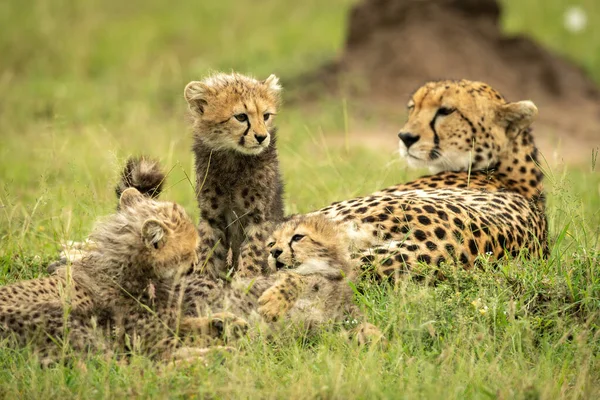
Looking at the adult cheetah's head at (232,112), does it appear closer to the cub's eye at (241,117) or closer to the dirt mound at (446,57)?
the cub's eye at (241,117)

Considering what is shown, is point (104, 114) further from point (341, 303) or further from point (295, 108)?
point (341, 303)

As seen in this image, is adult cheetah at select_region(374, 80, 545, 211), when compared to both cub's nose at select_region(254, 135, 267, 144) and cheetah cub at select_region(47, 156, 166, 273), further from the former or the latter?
cheetah cub at select_region(47, 156, 166, 273)

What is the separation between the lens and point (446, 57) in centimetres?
1035

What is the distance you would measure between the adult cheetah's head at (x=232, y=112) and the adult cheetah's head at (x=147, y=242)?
0.88m

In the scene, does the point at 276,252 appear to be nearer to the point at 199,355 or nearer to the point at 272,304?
the point at 272,304

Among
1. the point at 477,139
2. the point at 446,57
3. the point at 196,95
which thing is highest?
the point at 446,57

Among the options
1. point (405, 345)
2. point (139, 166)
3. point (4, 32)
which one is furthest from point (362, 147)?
point (4, 32)

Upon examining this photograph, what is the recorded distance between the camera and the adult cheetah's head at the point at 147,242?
12.1 feet

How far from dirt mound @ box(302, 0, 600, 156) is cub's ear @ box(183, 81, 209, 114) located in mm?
5477

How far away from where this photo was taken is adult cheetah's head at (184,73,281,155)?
4621 millimetres

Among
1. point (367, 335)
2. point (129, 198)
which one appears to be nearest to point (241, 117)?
point (129, 198)

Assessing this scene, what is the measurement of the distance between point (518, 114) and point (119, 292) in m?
2.52

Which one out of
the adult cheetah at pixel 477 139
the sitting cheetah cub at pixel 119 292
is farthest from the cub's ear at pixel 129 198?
the adult cheetah at pixel 477 139

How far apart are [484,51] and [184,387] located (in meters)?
8.09
